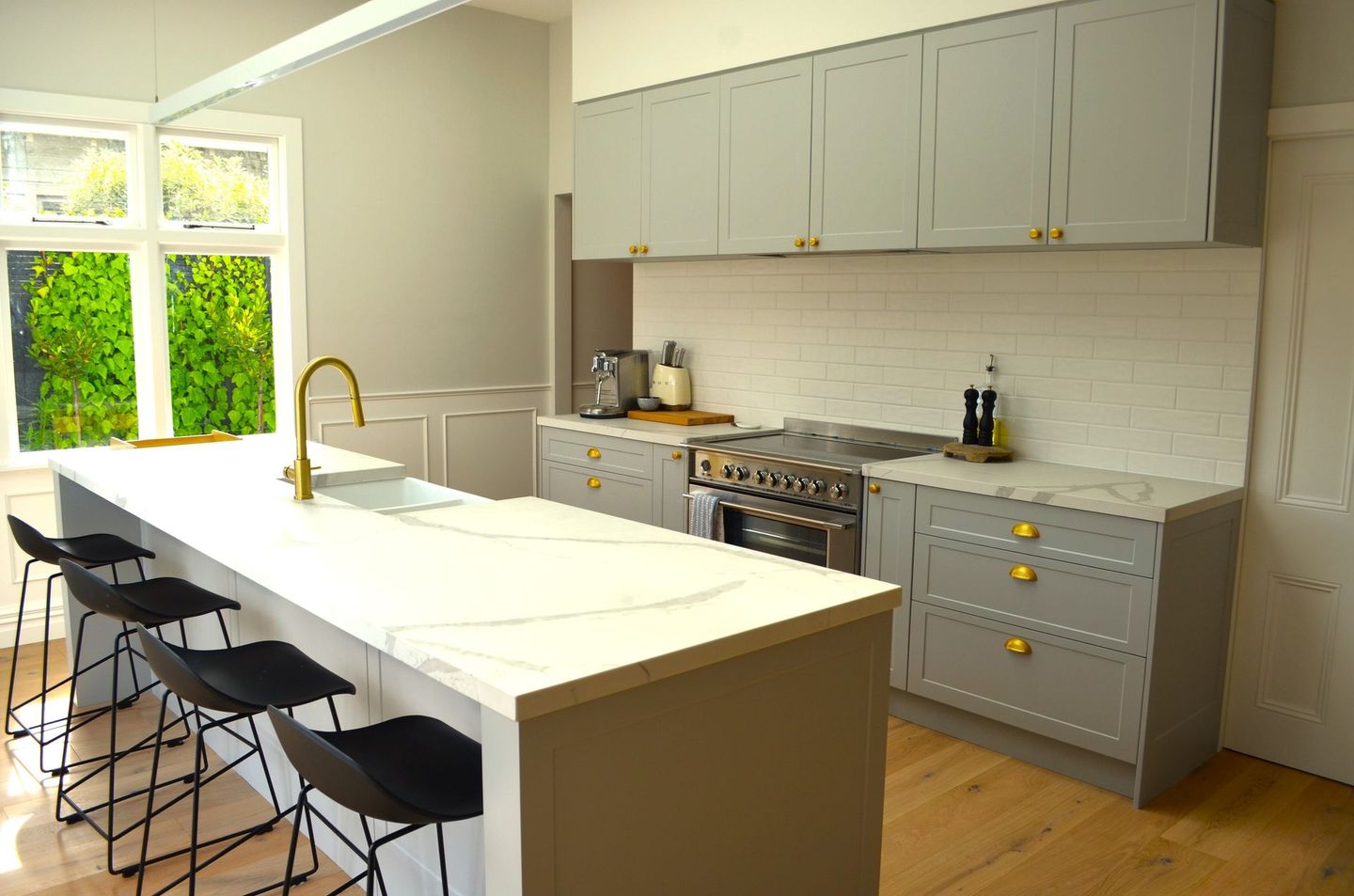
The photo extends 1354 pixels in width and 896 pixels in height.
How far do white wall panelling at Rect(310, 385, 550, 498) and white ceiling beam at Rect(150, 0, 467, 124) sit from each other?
192 cm

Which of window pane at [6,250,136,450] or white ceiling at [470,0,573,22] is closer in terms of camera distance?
window pane at [6,250,136,450]

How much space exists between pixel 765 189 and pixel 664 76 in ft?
2.74

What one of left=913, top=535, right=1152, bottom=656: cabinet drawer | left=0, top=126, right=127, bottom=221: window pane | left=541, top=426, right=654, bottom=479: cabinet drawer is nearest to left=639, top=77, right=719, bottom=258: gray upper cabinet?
left=541, top=426, right=654, bottom=479: cabinet drawer

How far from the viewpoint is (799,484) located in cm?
409

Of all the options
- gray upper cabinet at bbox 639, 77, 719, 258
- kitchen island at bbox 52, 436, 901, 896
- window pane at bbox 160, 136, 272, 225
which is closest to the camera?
kitchen island at bbox 52, 436, 901, 896

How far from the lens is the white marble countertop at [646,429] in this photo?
4.70 metres

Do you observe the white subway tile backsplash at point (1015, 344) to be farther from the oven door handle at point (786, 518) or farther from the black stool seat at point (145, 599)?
the black stool seat at point (145, 599)

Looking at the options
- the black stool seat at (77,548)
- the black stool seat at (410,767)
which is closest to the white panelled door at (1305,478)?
the black stool seat at (410,767)

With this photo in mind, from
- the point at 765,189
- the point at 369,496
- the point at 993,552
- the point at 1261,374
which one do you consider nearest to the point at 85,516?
the point at 369,496

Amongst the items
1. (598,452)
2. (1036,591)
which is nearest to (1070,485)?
(1036,591)

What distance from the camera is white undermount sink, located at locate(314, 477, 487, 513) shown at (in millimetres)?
3387

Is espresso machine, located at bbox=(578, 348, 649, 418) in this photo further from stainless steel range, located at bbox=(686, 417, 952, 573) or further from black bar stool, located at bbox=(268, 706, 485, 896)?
black bar stool, located at bbox=(268, 706, 485, 896)

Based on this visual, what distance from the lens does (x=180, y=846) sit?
3.02 meters

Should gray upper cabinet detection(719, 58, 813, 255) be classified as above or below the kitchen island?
above
